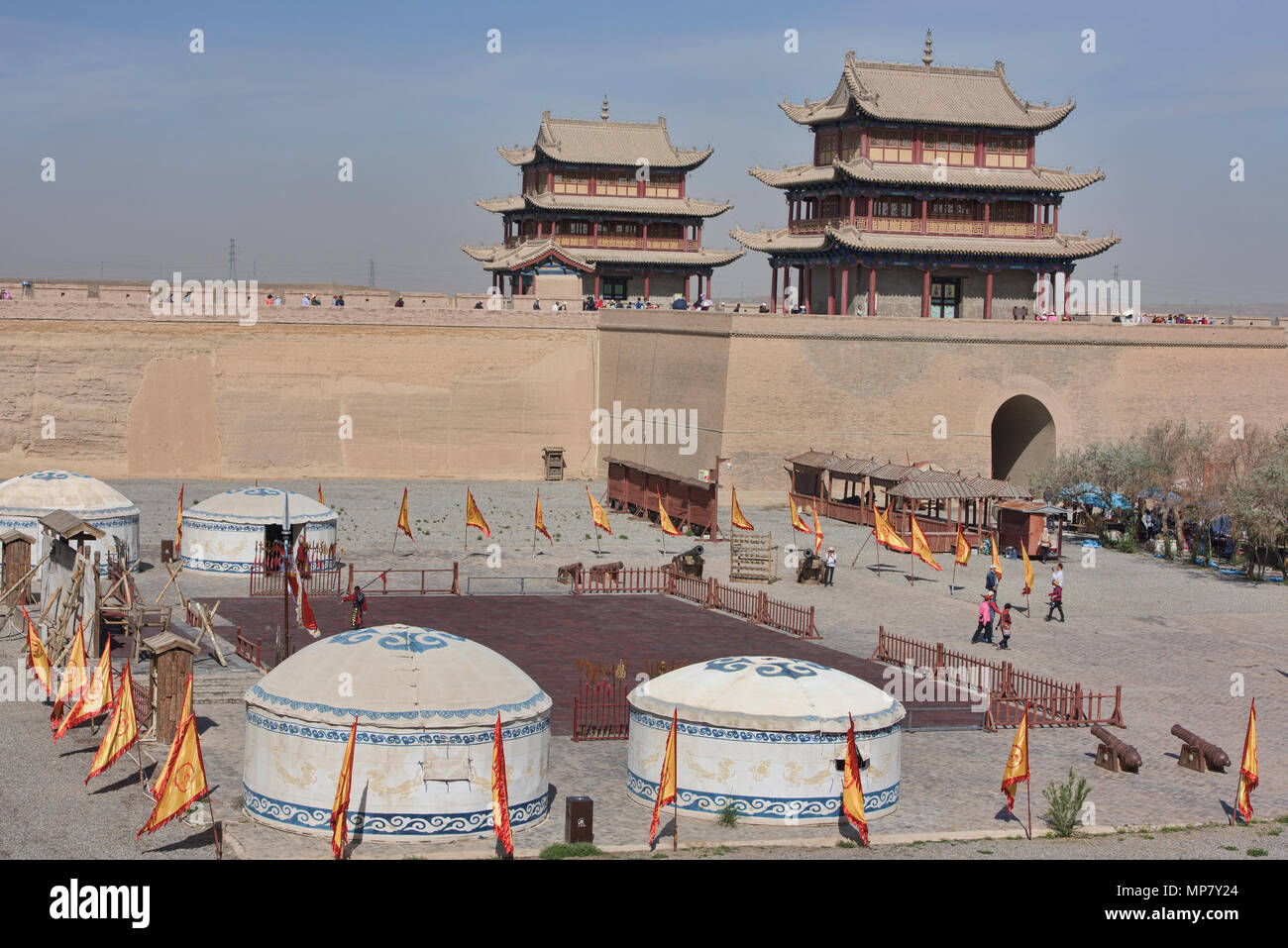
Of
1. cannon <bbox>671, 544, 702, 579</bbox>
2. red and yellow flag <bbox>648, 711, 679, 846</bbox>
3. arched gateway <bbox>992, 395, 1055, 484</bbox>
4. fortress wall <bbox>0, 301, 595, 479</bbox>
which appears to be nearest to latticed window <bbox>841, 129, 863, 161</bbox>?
arched gateway <bbox>992, 395, 1055, 484</bbox>

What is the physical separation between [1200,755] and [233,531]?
20438 millimetres

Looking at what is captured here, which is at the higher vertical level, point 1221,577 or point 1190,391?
point 1190,391

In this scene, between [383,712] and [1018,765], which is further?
[1018,765]

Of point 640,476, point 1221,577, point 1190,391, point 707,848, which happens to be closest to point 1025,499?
point 1221,577

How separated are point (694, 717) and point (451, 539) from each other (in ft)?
70.0

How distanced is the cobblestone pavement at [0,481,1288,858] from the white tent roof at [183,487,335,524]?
4.61 feet

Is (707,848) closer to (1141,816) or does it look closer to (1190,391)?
(1141,816)

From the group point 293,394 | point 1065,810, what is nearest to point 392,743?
point 1065,810

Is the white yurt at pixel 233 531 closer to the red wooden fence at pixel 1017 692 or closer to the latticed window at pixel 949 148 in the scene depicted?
the red wooden fence at pixel 1017 692

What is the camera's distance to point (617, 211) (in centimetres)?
6238

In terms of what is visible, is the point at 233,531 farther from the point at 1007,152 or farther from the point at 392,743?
the point at 1007,152

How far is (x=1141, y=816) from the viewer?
63.4ft

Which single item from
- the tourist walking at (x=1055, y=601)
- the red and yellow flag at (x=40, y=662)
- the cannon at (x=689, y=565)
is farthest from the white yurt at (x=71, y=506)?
the tourist walking at (x=1055, y=601)

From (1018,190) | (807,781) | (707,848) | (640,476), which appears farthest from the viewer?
(1018,190)
